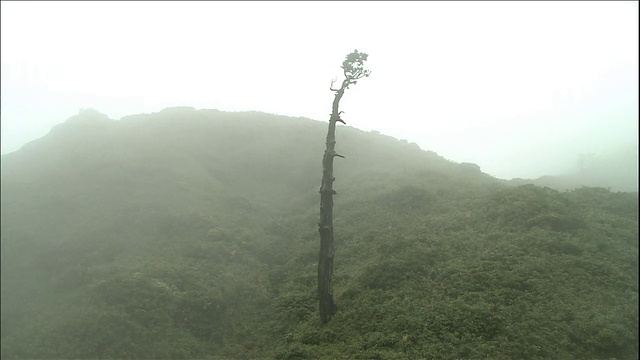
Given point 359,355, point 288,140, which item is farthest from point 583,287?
point 288,140

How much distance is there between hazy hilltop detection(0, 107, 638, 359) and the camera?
1392 centimetres

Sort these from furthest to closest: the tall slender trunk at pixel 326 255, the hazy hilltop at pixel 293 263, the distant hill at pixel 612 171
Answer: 1. the distant hill at pixel 612 171
2. the tall slender trunk at pixel 326 255
3. the hazy hilltop at pixel 293 263

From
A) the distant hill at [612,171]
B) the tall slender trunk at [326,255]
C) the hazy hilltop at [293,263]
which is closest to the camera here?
the hazy hilltop at [293,263]

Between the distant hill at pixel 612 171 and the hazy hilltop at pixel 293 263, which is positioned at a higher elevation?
the distant hill at pixel 612 171

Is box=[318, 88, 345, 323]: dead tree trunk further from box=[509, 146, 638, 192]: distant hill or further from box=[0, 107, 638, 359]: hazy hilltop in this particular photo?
box=[509, 146, 638, 192]: distant hill

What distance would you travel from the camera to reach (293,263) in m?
24.3

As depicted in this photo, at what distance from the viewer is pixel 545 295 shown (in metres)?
14.6

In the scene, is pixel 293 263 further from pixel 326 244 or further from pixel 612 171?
pixel 612 171

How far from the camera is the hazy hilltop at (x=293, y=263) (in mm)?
13922

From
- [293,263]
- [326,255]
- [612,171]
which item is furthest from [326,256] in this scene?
[612,171]

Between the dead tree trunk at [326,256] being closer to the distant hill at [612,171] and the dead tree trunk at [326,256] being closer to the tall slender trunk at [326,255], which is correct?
the tall slender trunk at [326,255]

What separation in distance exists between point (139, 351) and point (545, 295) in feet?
54.7

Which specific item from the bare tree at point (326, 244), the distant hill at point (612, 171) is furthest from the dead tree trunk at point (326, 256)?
the distant hill at point (612, 171)

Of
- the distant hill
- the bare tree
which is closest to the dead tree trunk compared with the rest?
the bare tree
